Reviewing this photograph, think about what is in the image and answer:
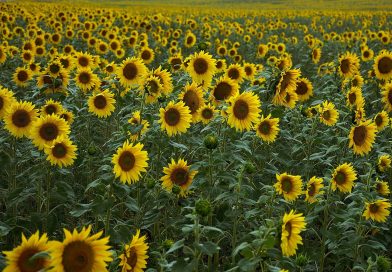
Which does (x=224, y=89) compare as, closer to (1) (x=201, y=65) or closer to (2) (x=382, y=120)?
(1) (x=201, y=65)

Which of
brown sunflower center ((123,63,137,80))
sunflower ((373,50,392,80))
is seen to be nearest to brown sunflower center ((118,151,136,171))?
brown sunflower center ((123,63,137,80))

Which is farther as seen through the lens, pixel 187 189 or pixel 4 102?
pixel 4 102

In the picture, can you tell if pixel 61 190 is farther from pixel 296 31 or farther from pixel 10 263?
pixel 296 31

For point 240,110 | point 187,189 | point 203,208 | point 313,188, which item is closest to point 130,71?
point 240,110

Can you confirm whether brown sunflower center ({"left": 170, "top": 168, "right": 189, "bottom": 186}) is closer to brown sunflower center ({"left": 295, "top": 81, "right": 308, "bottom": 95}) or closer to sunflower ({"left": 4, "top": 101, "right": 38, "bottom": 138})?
sunflower ({"left": 4, "top": 101, "right": 38, "bottom": 138})

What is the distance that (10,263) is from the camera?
2420mm

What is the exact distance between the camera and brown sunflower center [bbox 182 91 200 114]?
5.14 meters

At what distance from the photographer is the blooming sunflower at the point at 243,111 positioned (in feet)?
15.0

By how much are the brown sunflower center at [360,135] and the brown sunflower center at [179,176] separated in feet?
6.43

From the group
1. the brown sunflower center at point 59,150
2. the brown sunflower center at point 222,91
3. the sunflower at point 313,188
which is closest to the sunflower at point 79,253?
the brown sunflower center at point 59,150

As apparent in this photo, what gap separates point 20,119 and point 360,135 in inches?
135

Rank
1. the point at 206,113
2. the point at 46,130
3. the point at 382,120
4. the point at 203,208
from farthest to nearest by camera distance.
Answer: the point at 382,120 → the point at 206,113 → the point at 46,130 → the point at 203,208

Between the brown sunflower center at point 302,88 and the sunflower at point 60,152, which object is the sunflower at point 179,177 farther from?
the brown sunflower center at point 302,88

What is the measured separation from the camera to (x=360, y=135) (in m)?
5.09
